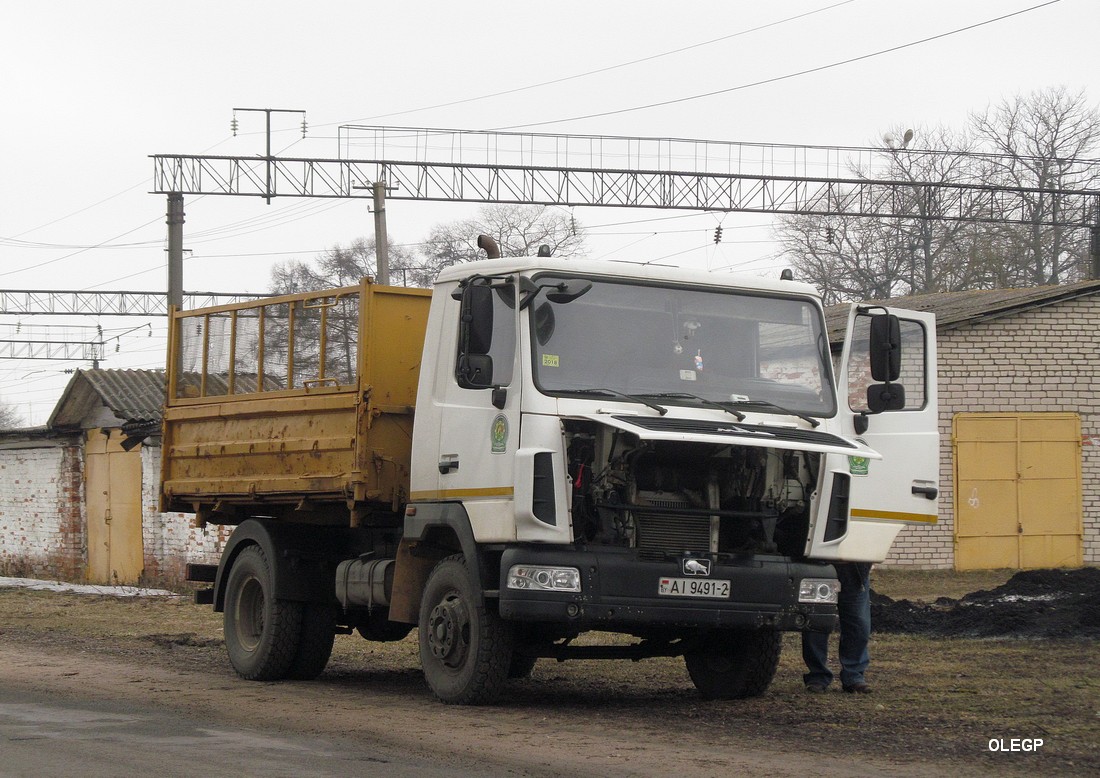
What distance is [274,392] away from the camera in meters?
11.2

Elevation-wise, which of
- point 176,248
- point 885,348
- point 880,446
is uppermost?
point 176,248

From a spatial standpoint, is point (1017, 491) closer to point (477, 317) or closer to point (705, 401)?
point (705, 401)

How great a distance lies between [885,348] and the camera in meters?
9.05

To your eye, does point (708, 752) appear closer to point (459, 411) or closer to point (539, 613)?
point (539, 613)

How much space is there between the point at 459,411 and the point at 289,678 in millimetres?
3566

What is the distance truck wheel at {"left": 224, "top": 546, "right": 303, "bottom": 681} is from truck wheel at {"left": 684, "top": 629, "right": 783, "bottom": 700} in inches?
128

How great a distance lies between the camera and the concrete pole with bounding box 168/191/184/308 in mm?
27297

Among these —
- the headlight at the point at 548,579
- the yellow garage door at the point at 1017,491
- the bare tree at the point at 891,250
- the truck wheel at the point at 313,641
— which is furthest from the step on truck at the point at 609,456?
the bare tree at the point at 891,250

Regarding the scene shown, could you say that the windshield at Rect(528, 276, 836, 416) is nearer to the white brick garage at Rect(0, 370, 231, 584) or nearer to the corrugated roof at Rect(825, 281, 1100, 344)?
the corrugated roof at Rect(825, 281, 1100, 344)

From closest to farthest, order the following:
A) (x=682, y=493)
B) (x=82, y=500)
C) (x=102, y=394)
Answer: (x=682, y=493) → (x=102, y=394) → (x=82, y=500)

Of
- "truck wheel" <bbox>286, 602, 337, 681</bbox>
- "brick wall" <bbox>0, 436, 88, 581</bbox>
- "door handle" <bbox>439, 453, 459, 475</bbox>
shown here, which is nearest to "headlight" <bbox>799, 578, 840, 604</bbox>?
"door handle" <bbox>439, 453, 459, 475</bbox>

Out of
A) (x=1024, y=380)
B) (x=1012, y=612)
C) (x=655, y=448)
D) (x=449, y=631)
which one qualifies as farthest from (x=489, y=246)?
(x=1024, y=380)

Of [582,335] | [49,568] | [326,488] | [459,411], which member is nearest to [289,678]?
[326,488]

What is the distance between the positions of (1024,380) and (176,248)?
1588 centimetres
